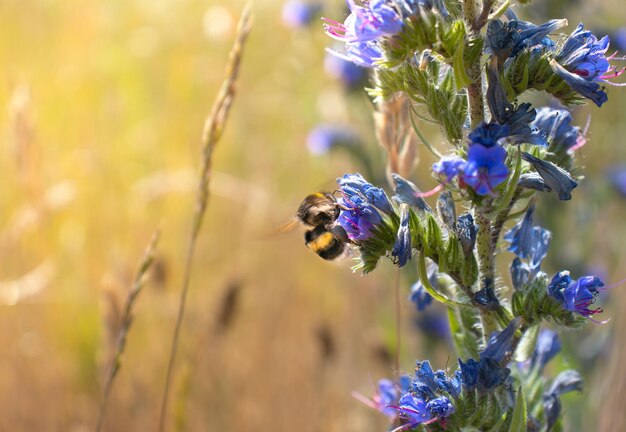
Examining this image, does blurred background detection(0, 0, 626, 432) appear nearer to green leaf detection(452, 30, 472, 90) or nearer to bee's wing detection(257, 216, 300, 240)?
bee's wing detection(257, 216, 300, 240)

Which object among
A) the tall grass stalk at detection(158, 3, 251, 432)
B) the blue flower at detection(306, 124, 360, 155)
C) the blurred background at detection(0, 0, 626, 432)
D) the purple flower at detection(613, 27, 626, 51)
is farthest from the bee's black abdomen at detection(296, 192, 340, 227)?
the purple flower at detection(613, 27, 626, 51)

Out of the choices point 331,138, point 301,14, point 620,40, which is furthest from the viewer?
point 301,14

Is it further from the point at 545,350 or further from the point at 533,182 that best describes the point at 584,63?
the point at 545,350

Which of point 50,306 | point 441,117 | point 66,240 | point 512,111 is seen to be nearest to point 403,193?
point 441,117

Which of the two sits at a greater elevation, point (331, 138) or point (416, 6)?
point (416, 6)

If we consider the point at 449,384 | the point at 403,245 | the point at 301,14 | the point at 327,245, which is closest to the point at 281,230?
the point at 327,245

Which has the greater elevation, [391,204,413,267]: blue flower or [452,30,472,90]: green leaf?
[452,30,472,90]: green leaf
